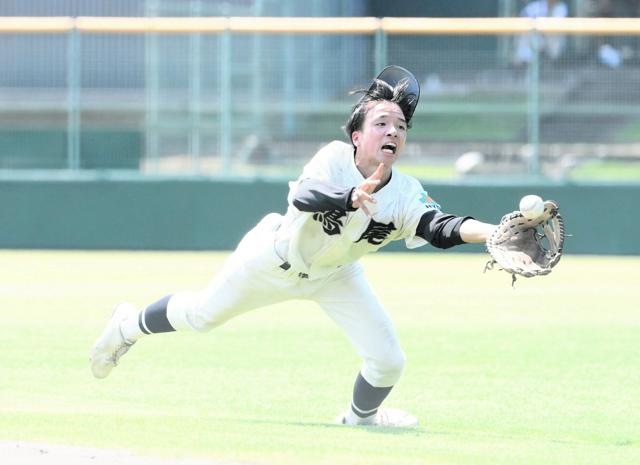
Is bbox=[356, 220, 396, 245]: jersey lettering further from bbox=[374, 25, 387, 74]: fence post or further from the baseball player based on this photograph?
bbox=[374, 25, 387, 74]: fence post

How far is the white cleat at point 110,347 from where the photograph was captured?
7.64m

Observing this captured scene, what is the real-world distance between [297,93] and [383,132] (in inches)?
414

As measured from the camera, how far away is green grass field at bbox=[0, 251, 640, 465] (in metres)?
6.27

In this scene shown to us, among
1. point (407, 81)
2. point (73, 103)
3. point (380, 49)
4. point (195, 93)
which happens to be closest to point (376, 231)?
point (407, 81)

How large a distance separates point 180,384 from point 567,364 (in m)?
2.70

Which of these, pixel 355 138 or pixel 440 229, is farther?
pixel 355 138

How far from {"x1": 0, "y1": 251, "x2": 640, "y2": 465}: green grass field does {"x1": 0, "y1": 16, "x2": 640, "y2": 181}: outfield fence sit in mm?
2890

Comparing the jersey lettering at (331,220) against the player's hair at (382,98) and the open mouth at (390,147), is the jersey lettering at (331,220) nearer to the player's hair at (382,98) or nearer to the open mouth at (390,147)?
the open mouth at (390,147)

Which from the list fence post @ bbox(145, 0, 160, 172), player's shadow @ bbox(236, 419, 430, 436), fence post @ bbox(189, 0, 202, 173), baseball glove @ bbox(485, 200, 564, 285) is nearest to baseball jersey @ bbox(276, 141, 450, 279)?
baseball glove @ bbox(485, 200, 564, 285)

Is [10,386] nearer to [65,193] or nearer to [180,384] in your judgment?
[180,384]

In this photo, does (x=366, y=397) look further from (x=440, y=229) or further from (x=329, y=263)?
(x=440, y=229)

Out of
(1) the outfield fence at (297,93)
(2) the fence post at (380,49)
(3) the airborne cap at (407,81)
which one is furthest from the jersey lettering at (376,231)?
(2) the fence post at (380,49)

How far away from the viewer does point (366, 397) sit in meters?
7.11

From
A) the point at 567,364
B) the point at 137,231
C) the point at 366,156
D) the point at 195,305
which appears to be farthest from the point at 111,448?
the point at 137,231
